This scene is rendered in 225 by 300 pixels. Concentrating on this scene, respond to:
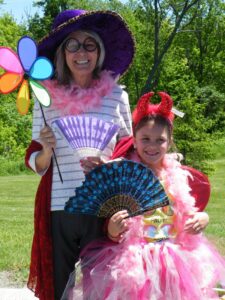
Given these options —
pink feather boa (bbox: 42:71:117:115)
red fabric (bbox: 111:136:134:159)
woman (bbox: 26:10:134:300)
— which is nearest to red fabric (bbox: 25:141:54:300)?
woman (bbox: 26:10:134:300)

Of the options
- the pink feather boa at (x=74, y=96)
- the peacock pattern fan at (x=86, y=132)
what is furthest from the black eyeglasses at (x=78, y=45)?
the peacock pattern fan at (x=86, y=132)

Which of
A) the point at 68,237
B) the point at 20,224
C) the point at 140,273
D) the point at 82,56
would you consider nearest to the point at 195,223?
the point at 140,273

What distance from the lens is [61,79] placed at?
9.18ft

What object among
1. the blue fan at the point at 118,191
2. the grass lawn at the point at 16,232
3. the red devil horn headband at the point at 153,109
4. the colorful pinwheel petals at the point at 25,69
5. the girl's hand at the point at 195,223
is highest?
the colorful pinwheel petals at the point at 25,69

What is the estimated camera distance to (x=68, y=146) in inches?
107

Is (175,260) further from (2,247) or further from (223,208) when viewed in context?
(223,208)

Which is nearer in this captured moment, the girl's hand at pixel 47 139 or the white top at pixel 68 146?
the girl's hand at pixel 47 139

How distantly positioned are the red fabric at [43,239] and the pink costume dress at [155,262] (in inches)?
7.2

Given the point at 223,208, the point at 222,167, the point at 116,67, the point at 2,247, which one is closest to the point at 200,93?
the point at 222,167

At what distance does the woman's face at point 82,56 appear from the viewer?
2.71 m

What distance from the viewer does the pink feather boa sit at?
274 cm

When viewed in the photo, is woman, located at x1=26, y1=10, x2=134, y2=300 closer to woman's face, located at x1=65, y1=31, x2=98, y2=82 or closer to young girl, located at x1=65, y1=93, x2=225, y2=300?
woman's face, located at x1=65, y1=31, x2=98, y2=82

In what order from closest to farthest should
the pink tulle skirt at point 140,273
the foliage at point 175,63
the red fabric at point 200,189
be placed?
the pink tulle skirt at point 140,273, the red fabric at point 200,189, the foliage at point 175,63

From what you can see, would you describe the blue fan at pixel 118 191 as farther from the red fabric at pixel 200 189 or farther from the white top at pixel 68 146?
the red fabric at pixel 200 189
